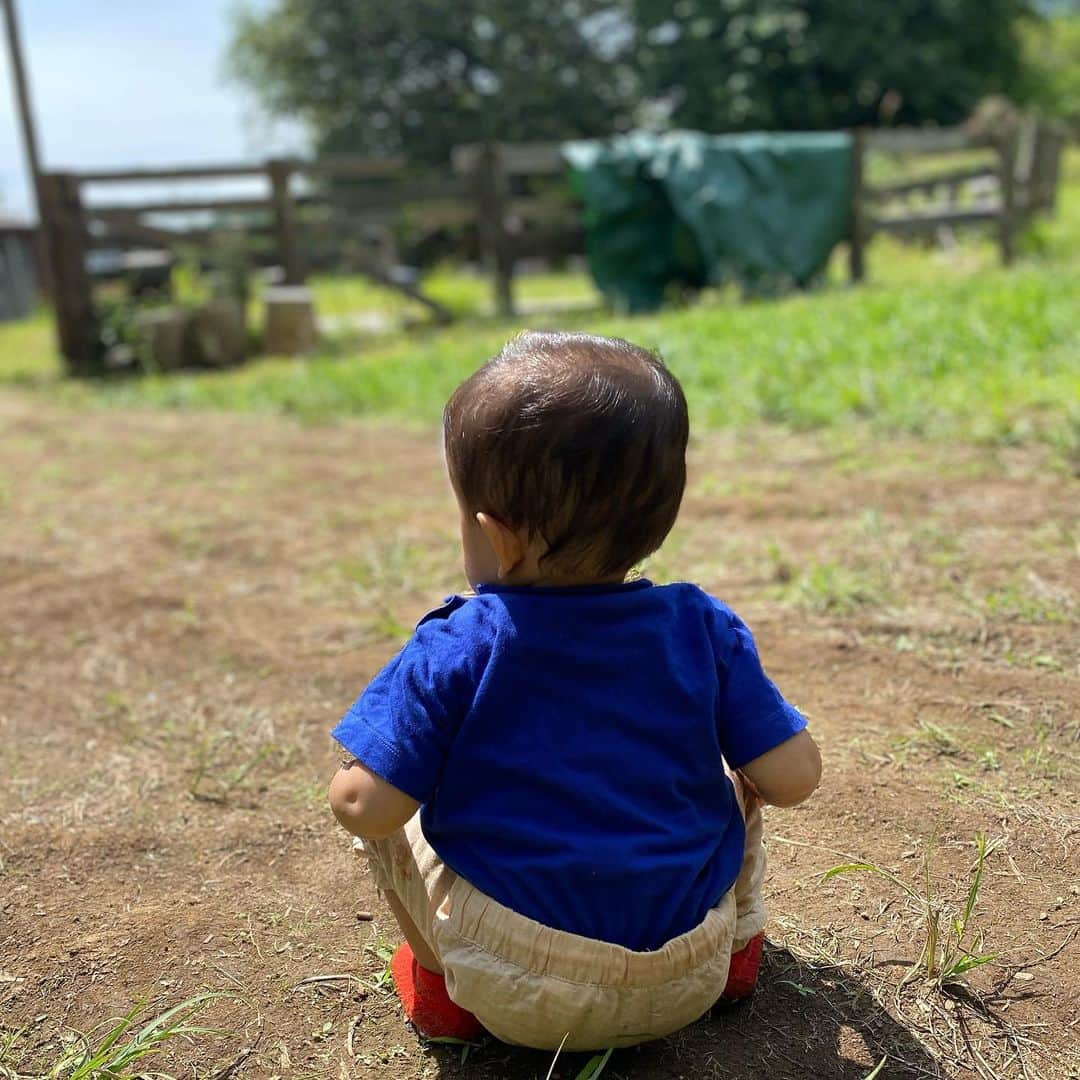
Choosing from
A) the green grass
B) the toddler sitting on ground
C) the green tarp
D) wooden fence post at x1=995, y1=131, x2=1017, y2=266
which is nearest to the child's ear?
the toddler sitting on ground

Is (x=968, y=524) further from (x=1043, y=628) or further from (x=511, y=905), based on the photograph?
(x=511, y=905)

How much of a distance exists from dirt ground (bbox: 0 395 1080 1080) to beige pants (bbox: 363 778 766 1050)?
5.2 inches

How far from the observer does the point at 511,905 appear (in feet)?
4.85

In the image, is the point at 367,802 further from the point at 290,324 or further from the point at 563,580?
the point at 290,324

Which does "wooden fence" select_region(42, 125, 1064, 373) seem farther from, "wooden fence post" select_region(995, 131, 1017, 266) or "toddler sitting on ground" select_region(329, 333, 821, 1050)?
"toddler sitting on ground" select_region(329, 333, 821, 1050)

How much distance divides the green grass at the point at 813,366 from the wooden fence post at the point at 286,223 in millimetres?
951

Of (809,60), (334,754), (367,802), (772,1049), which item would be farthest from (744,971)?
(809,60)

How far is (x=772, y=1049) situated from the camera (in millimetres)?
1634

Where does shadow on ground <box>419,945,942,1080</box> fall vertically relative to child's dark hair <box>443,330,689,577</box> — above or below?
below

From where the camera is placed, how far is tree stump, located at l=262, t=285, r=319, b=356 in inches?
378

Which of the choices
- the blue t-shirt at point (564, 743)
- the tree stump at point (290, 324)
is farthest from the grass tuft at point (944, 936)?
the tree stump at point (290, 324)

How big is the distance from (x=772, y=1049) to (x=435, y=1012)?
1.56ft

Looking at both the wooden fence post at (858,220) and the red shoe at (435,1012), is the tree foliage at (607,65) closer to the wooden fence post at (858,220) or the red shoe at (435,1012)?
the wooden fence post at (858,220)

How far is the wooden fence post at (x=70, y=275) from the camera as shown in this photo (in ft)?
32.1
